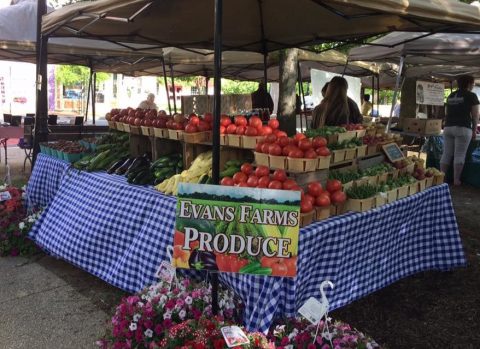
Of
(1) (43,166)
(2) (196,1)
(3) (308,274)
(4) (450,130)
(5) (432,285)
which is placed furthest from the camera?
(4) (450,130)

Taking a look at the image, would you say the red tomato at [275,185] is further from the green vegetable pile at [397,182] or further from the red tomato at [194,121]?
the red tomato at [194,121]

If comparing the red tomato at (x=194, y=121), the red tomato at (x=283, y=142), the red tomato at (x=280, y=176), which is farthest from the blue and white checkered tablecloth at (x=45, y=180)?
the red tomato at (x=280, y=176)

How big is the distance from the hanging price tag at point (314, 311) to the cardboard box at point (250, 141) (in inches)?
58.9

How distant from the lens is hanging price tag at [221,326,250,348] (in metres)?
2.23

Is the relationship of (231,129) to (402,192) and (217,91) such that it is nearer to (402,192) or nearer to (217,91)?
(217,91)

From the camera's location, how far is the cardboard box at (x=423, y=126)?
34.7 ft

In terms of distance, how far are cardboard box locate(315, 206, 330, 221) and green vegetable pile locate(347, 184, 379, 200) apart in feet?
1.00

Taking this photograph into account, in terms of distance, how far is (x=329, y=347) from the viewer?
2369 millimetres

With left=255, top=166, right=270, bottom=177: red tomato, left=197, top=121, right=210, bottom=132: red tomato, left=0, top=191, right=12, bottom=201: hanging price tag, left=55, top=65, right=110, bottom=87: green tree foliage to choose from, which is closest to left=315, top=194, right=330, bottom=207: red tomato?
left=255, top=166, right=270, bottom=177: red tomato

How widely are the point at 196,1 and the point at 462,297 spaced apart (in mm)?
3418

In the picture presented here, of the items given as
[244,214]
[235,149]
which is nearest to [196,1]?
[235,149]

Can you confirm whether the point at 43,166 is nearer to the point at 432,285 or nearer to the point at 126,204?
the point at 126,204

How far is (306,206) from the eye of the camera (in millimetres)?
2949

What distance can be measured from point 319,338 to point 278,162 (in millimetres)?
1282
